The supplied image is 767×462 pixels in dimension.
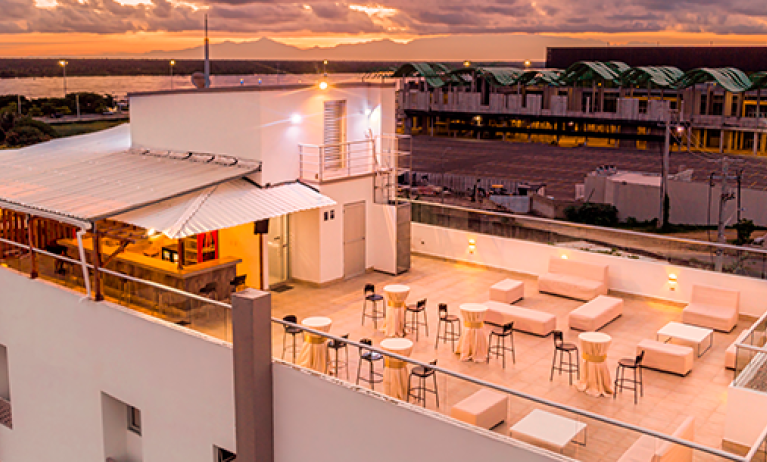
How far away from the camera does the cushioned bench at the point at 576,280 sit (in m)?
16.4

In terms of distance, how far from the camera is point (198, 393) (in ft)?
39.2

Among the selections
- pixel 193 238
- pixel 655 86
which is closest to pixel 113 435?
pixel 193 238

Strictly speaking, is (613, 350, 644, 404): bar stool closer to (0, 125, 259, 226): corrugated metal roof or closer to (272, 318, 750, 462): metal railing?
(272, 318, 750, 462): metal railing

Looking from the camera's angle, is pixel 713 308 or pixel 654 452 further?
pixel 713 308

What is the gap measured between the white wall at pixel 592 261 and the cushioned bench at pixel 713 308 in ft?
1.30

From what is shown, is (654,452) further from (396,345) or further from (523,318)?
(523,318)

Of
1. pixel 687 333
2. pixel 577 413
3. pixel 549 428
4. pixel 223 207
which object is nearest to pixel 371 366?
pixel 549 428

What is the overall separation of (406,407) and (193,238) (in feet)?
26.6

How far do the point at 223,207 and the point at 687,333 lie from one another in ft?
30.5

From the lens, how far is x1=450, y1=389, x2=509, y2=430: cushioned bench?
880 centimetres

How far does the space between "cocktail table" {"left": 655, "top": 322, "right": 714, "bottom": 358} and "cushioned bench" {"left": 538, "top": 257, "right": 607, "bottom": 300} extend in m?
2.38

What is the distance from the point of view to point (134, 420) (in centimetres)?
1424

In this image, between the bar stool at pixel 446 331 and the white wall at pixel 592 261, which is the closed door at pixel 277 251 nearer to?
the white wall at pixel 592 261

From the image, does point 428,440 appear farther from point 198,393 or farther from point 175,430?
point 175,430
